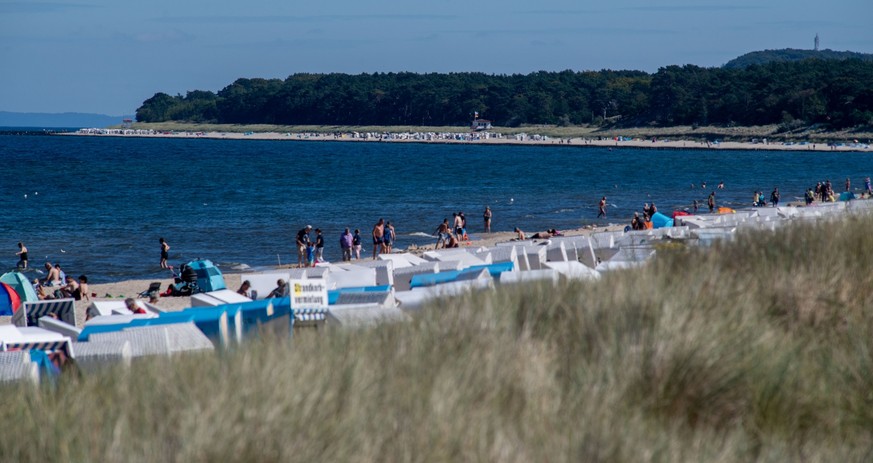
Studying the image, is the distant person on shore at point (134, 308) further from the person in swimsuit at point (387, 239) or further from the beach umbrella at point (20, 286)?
Answer: the person in swimsuit at point (387, 239)

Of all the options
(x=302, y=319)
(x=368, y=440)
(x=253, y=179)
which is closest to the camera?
(x=368, y=440)

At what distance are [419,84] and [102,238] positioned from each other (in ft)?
527

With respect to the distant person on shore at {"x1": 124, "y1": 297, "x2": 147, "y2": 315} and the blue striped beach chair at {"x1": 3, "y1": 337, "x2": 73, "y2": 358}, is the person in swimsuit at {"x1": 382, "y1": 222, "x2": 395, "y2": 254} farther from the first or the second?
the blue striped beach chair at {"x1": 3, "y1": 337, "x2": 73, "y2": 358}

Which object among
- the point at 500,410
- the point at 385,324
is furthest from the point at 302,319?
the point at 500,410

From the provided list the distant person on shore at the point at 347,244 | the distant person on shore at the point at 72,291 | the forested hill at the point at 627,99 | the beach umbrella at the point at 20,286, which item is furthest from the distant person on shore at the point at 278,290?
the forested hill at the point at 627,99

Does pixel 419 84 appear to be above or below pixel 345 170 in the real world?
above

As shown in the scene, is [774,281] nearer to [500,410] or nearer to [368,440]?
[500,410]

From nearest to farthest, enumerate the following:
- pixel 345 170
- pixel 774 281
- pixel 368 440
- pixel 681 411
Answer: pixel 368 440 < pixel 681 411 < pixel 774 281 < pixel 345 170

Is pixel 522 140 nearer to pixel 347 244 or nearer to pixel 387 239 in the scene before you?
pixel 387 239

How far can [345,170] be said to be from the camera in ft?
267

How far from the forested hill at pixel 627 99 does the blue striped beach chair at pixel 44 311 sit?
103 m

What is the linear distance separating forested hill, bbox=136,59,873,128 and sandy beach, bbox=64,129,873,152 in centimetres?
701

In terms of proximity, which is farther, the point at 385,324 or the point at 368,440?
the point at 385,324

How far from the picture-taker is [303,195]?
5431cm
